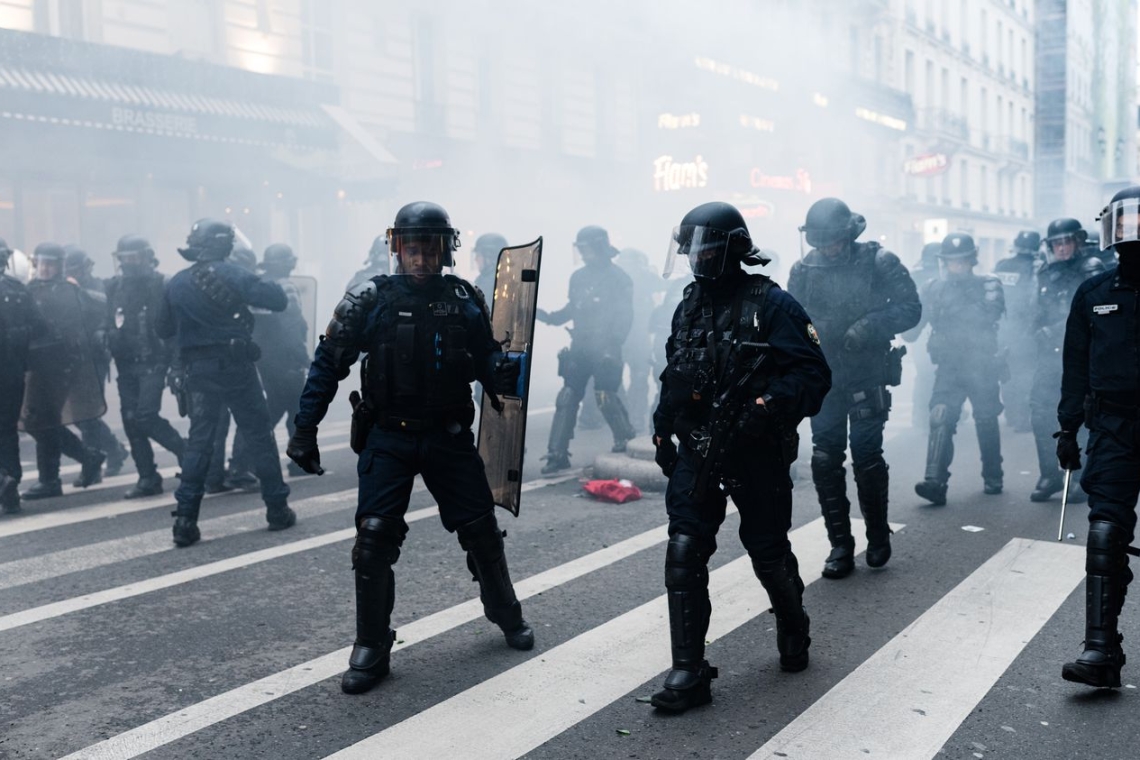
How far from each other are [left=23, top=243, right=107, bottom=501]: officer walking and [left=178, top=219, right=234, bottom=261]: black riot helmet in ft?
5.36

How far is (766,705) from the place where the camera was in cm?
344

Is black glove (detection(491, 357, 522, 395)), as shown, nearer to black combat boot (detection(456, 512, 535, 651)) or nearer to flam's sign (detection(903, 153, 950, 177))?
black combat boot (detection(456, 512, 535, 651))

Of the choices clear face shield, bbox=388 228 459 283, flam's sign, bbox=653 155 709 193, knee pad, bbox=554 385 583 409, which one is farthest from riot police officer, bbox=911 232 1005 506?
flam's sign, bbox=653 155 709 193

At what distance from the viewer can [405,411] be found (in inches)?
150

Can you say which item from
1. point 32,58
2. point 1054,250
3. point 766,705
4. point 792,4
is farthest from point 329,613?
point 792,4

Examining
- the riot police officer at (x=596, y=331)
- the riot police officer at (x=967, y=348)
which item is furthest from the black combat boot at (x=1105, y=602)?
the riot police officer at (x=596, y=331)

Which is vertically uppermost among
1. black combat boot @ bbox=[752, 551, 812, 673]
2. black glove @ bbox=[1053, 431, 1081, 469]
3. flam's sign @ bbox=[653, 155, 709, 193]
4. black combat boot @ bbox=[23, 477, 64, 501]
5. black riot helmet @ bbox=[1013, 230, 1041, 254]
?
flam's sign @ bbox=[653, 155, 709, 193]

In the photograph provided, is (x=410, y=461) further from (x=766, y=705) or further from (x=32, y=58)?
(x=32, y=58)

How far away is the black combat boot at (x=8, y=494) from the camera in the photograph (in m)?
6.59

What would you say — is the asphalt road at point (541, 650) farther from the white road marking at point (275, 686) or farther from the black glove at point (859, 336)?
the black glove at point (859, 336)

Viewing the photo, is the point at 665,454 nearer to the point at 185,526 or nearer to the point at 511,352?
the point at 511,352

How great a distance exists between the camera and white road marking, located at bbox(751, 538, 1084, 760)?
3.15 m

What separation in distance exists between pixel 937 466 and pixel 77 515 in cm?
532

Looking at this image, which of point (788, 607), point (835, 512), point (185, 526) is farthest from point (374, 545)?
point (185, 526)
